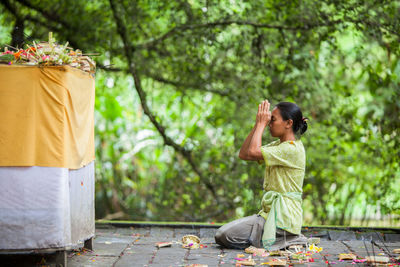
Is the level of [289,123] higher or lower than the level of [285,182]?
higher

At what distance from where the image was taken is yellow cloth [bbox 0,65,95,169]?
3.38m

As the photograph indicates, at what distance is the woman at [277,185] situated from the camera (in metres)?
4.19

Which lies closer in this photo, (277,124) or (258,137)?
(258,137)

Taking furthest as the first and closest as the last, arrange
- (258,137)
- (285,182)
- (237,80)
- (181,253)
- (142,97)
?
(237,80) → (142,97) → (285,182) → (258,137) → (181,253)

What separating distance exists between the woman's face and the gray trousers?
0.84 m

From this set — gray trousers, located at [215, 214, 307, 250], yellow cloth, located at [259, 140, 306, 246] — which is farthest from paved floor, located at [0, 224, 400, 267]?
yellow cloth, located at [259, 140, 306, 246]

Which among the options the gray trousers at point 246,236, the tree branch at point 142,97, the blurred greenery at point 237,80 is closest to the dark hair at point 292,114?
the gray trousers at point 246,236

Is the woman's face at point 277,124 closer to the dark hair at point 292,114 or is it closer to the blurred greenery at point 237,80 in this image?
the dark hair at point 292,114

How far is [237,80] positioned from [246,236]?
365 cm

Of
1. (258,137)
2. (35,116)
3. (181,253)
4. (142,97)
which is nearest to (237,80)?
(142,97)

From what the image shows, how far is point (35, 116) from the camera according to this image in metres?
3.42

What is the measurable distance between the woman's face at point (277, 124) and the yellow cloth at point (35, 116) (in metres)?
1.88

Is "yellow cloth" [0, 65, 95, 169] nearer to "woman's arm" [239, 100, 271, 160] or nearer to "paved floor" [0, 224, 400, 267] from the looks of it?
"paved floor" [0, 224, 400, 267]

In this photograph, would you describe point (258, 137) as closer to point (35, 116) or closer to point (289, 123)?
point (289, 123)
